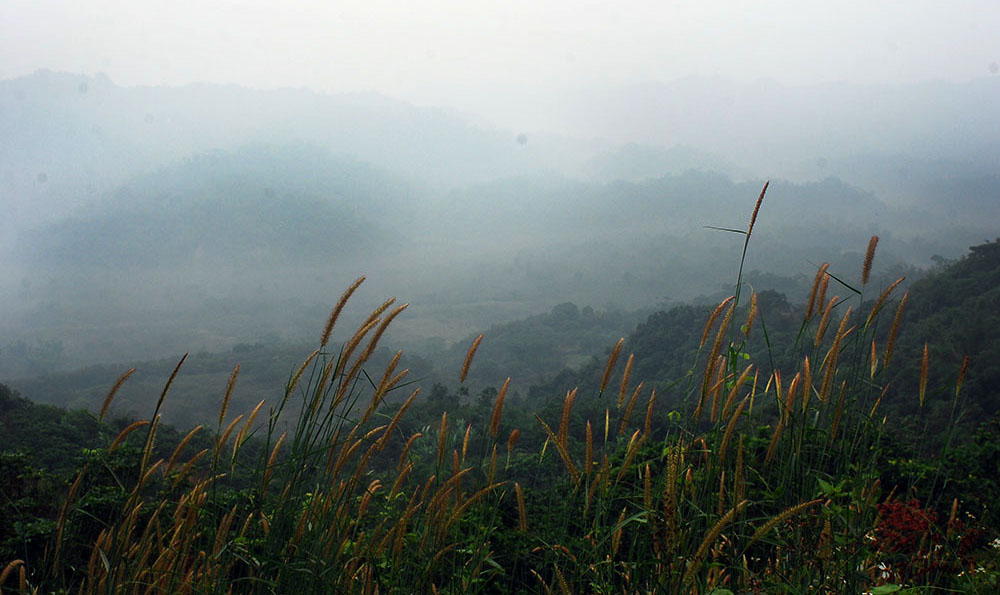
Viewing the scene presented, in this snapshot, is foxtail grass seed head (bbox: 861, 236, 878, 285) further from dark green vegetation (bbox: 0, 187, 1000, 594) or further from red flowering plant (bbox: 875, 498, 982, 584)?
red flowering plant (bbox: 875, 498, 982, 584)

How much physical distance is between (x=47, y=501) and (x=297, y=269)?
124 metres

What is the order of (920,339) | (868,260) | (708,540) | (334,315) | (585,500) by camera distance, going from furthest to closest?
(920,339) → (585,500) → (868,260) → (334,315) → (708,540)

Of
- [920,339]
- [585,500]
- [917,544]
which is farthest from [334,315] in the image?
[920,339]

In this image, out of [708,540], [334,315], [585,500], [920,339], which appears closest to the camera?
[708,540]

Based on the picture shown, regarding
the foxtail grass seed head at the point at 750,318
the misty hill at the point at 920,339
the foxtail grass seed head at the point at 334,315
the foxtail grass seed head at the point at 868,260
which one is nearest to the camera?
the foxtail grass seed head at the point at 334,315

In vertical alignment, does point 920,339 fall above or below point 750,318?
below

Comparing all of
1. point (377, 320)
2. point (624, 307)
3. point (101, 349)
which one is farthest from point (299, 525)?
point (101, 349)

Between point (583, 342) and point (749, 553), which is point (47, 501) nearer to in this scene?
point (749, 553)

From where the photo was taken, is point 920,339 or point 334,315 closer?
point 334,315

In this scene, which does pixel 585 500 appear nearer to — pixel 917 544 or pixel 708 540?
pixel 708 540

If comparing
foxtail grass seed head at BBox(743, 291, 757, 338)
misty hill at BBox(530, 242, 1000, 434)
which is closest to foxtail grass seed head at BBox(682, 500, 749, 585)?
foxtail grass seed head at BBox(743, 291, 757, 338)

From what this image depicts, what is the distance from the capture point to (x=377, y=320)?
1760 millimetres

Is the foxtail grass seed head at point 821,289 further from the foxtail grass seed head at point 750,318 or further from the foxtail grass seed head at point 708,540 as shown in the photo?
the foxtail grass seed head at point 708,540

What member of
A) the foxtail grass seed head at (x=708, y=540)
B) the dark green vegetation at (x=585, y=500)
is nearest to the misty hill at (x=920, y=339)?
the dark green vegetation at (x=585, y=500)
